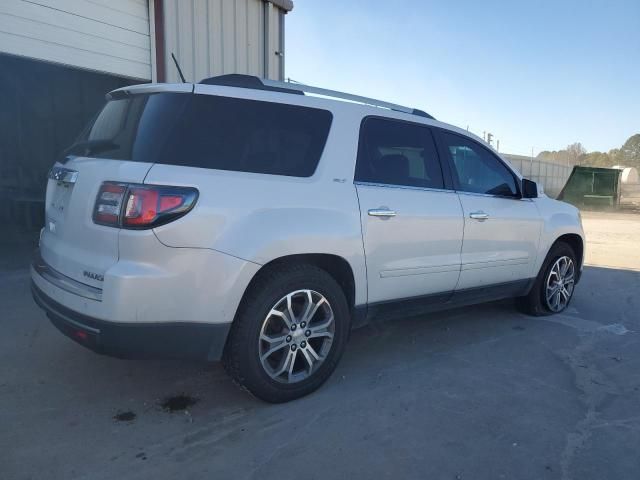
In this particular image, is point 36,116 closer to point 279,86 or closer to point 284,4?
point 284,4

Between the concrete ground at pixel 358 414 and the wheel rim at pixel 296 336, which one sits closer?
the concrete ground at pixel 358 414

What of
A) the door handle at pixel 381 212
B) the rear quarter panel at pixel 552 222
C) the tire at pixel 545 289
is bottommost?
the tire at pixel 545 289

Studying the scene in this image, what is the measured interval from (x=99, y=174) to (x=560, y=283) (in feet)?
14.8

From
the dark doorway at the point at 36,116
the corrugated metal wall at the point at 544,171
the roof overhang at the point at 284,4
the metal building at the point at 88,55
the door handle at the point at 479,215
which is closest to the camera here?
the door handle at the point at 479,215

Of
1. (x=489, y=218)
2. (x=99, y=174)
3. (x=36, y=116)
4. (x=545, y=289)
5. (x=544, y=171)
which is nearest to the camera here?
(x=99, y=174)

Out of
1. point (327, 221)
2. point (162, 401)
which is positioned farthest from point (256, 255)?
point (162, 401)

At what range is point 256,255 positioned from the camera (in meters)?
2.78

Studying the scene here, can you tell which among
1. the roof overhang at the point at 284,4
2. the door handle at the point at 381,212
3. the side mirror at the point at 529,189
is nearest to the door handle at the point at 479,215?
the side mirror at the point at 529,189

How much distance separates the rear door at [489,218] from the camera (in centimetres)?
408

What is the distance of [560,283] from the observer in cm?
523

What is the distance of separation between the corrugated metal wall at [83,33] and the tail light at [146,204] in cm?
456

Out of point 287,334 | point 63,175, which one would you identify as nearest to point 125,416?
point 287,334

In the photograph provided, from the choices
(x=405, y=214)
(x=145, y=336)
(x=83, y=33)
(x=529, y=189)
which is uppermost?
(x=83, y=33)

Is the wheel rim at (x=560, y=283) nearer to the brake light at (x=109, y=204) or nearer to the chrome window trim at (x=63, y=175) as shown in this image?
the brake light at (x=109, y=204)
